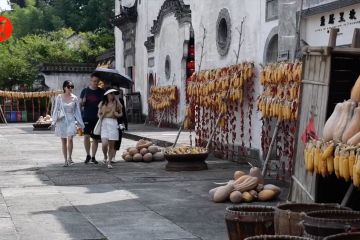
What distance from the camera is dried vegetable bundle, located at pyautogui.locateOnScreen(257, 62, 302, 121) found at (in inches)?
397

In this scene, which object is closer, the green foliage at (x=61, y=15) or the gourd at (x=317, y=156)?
the gourd at (x=317, y=156)

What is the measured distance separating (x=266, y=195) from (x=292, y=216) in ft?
12.2

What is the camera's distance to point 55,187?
10891 mm

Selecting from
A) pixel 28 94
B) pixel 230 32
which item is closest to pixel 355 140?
pixel 230 32

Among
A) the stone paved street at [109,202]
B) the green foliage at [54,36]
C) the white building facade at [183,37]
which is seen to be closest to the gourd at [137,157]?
the stone paved street at [109,202]

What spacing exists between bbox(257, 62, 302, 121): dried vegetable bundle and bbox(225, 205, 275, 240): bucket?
4237mm

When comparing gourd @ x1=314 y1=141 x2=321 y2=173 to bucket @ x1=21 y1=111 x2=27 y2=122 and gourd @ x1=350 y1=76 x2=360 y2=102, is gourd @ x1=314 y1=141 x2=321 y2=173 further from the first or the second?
bucket @ x1=21 y1=111 x2=27 y2=122

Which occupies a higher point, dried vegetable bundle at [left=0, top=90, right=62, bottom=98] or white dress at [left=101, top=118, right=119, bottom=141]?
white dress at [left=101, top=118, right=119, bottom=141]

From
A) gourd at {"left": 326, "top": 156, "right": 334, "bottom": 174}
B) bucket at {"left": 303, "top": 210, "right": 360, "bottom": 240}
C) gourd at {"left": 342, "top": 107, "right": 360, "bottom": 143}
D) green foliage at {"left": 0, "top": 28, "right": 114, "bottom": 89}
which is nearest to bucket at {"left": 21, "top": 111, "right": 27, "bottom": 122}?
green foliage at {"left": 0, "top": 28, "right": 114, "bottom": 89}

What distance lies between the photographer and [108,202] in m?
9.38

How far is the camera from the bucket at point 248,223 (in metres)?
5.81

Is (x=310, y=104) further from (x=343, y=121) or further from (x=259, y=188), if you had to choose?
(x=259, y=188)

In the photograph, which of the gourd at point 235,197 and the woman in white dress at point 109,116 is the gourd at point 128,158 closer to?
the woman in white dress at point 109,116

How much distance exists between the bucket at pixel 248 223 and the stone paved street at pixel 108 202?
3.86ft
